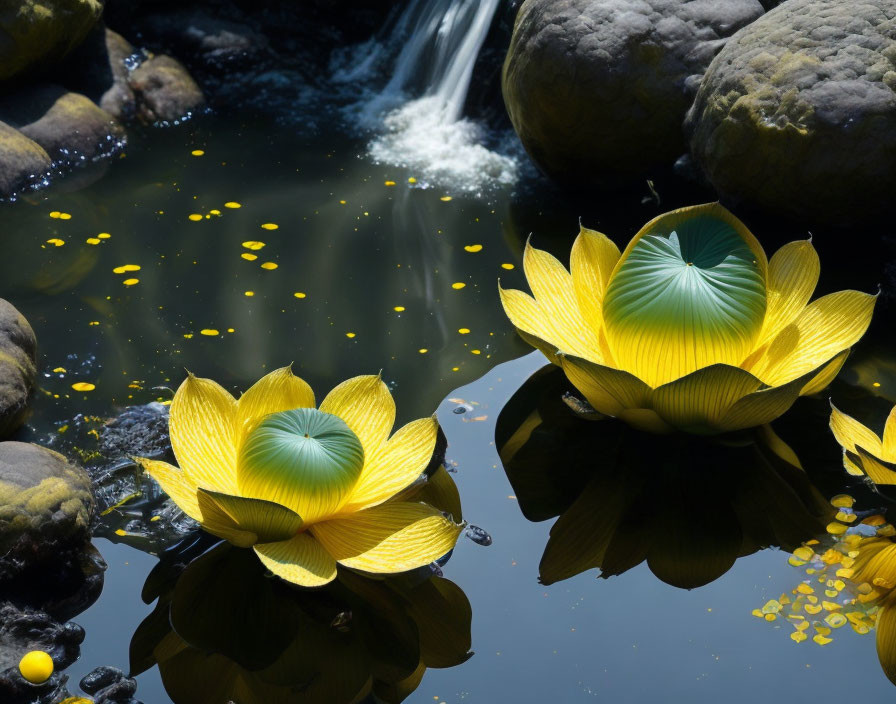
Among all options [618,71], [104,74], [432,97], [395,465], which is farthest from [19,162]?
[395,465]

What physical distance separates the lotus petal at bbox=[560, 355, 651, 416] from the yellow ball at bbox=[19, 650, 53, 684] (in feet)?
4.34

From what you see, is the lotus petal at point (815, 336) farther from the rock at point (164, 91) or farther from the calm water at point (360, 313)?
the rock at point (164, 91)

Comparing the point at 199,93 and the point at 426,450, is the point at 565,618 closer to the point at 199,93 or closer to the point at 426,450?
the point at 426,450

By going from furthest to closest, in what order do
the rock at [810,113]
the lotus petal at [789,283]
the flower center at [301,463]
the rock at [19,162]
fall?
the rock at [19,162] < the rock at [810,113] < the lotus petal at [789,283] < the flower center at [301,463]

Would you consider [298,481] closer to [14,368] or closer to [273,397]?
[273,397]

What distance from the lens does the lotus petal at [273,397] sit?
2311 millimetres

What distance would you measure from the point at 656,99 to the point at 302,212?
1.49 meters

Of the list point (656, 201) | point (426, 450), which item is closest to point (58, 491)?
point (426, 450)

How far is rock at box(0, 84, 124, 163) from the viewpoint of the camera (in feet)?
14.9

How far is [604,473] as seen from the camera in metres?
2.58

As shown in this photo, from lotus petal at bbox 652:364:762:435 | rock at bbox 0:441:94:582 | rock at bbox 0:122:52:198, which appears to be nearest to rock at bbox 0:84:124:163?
rock at bbox 0:122:52:198

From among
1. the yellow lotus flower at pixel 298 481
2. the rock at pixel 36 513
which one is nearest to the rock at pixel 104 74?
the rock at pixel 36 513

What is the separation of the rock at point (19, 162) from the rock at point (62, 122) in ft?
0.28

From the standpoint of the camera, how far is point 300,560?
204 cm
